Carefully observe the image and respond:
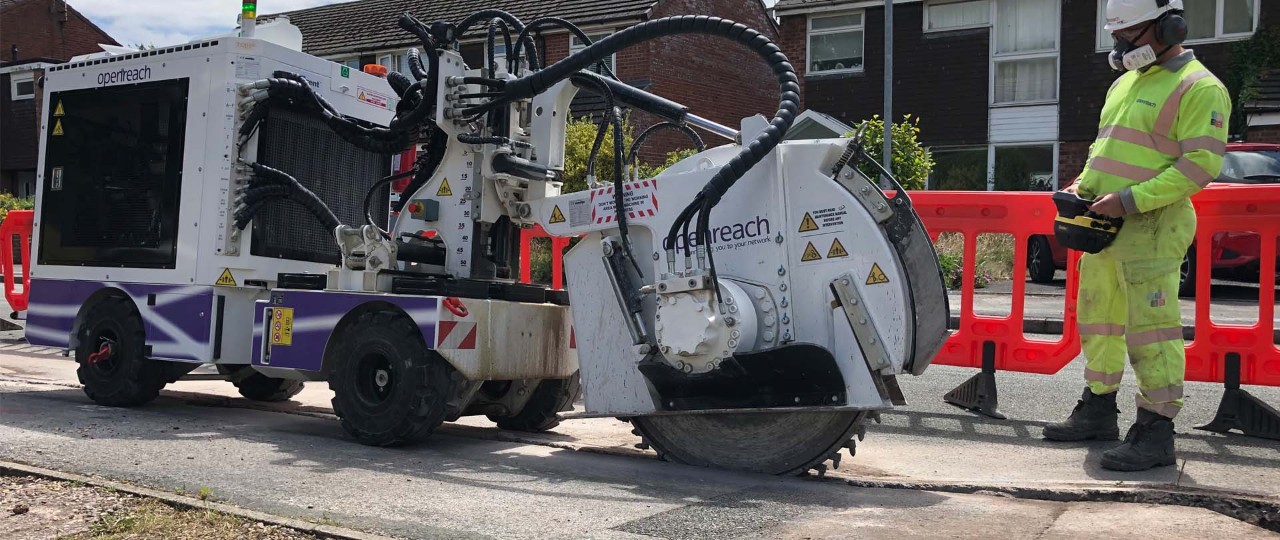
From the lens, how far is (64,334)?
314 inches

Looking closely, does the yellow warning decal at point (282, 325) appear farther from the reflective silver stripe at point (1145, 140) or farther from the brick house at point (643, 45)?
the brick house at point (643, 45)

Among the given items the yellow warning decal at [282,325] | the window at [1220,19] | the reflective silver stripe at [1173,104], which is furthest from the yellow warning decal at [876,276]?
the window at [1220,19]

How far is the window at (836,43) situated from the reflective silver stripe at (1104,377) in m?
20.1

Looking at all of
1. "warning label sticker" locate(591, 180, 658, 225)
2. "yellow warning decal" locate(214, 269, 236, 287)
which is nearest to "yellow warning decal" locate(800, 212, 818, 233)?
"warning label sticker" locate(591, 180, 658, 225)

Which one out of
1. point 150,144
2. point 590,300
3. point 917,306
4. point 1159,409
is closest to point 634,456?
point 590,300

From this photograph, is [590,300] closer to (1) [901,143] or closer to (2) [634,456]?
(2) [634,456]

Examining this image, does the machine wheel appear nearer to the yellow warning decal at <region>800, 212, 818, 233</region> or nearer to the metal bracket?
the yellow warning decal at <region>800, 212, 818, 233</region>

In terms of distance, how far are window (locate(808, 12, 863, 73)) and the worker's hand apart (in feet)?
67.6

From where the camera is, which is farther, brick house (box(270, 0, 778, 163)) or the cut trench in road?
brick house (box(270, 0, 778, 163))

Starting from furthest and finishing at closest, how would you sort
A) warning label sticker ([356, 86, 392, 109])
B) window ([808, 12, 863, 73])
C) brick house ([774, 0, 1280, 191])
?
window ([808, 12, 863, 73]) → brick house ([774, 0, 1280, 191]) → warning label sticker ([356, 86, 392, 109])

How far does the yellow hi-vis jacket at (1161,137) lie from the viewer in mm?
5422

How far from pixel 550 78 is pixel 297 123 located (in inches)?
87.9

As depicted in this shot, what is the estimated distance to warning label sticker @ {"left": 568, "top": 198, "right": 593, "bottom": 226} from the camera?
20.2 feet

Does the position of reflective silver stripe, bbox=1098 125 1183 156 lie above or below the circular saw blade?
above
